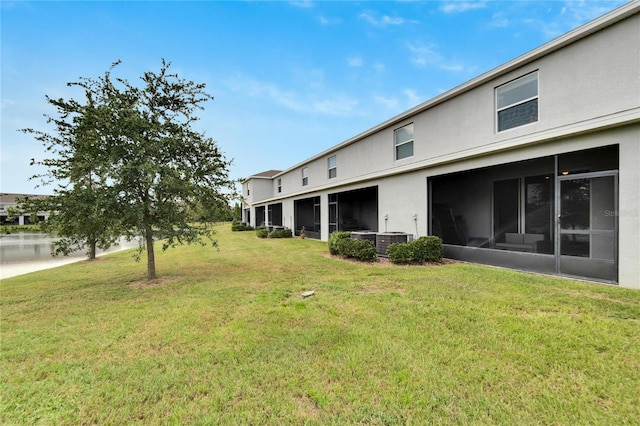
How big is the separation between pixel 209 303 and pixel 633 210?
8015 mm

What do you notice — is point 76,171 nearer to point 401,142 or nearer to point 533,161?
point 401,142

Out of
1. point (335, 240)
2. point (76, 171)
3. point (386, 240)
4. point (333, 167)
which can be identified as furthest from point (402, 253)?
point (333, 167)

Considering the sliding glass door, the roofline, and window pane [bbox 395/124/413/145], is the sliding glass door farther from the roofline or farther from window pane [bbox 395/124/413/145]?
window pane [bbox 395/124/413/145]

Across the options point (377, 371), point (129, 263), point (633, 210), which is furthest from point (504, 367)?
point (129, 263)

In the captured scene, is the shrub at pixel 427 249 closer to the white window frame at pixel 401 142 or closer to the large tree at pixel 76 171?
the white window frame at pixel 401 142

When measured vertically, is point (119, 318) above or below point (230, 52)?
below

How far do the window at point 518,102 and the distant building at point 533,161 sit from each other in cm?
3

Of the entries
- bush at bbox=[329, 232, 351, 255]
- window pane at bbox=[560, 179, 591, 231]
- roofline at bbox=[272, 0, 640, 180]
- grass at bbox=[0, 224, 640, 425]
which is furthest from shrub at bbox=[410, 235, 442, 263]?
roofline at bbox=[272, 0, 640, 180]

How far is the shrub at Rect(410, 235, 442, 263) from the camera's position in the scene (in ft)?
27.2

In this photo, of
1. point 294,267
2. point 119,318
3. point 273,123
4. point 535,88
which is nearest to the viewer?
point 119,318

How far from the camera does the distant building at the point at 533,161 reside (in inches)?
211

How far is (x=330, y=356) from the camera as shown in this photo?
10.2 ft

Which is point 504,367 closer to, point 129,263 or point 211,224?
point 211,224

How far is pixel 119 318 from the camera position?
4.50 metres
